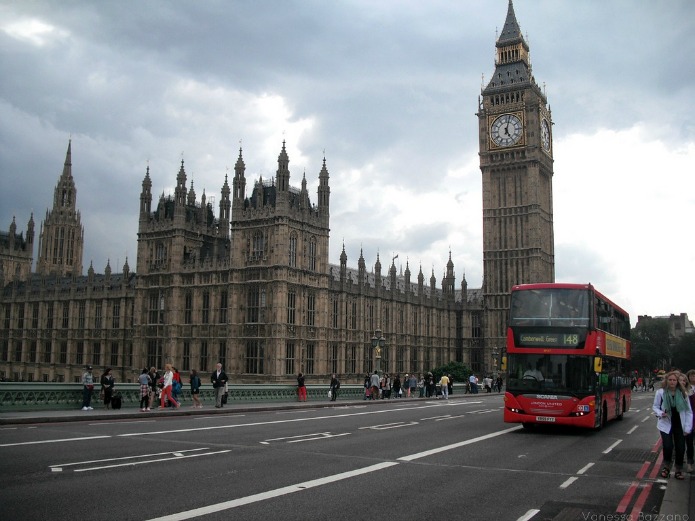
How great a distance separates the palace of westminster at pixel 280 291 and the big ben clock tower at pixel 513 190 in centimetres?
18

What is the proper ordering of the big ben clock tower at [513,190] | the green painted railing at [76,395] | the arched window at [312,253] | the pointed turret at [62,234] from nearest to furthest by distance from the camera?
the green painted railing at [76,395] → the arched window at [312,253] → the big ben clock tower at [513,190] → the pointed turret at [62,234]

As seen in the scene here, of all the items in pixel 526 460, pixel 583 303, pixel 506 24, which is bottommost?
pixel 526 460

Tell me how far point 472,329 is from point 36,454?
79.2m

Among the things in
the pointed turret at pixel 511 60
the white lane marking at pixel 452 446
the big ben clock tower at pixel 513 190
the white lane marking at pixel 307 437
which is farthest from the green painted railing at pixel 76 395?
the pointed turret at pixel 511 60

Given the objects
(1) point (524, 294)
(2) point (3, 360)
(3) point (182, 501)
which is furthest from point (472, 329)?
(3) point (182, 501)

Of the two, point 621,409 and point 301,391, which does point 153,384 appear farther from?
point 621,409

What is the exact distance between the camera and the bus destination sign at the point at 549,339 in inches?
794

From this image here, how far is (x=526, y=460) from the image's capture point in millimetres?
15102

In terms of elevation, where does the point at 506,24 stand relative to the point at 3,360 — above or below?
above

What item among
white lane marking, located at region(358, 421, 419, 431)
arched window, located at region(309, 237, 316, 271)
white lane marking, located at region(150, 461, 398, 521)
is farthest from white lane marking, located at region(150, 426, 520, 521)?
arched window, located at region(309, 237, 316, 271)

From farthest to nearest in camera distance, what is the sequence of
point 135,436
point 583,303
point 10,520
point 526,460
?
point 583,303 → point 135,436 → point 526,460 → point 10,520

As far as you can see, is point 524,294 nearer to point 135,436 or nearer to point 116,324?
point 135,436

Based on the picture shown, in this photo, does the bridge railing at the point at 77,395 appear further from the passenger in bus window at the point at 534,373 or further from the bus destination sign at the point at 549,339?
the bus destination sign at the point at 549,339

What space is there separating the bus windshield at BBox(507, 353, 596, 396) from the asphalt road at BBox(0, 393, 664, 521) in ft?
4.76
